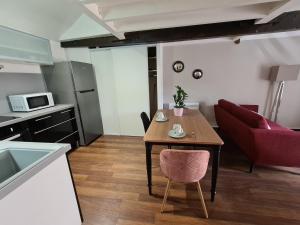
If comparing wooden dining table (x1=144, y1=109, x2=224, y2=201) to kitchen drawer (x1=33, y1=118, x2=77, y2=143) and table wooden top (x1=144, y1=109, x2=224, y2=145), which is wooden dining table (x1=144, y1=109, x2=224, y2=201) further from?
kitchen drawer (x1=33, y1=118, x2=77, y2=143)

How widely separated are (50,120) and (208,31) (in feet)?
10.3

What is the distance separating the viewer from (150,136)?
65.4 inches

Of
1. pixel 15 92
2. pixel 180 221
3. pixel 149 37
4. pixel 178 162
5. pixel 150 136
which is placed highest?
pixel 149 37

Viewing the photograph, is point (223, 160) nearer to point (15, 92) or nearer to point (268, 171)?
point (268, 171)

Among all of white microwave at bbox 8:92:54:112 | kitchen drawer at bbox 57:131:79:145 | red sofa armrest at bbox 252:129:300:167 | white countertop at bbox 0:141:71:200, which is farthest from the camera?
kitchen drawer at bbox 57:131:79:145

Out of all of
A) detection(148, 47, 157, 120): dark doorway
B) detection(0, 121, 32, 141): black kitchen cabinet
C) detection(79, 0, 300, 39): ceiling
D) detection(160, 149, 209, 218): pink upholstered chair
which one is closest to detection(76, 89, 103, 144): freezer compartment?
detection(0, 121, 32, 141): black kitchen cabinet

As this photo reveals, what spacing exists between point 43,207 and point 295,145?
2.67 metres

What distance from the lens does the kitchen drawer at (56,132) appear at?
2.35 meters

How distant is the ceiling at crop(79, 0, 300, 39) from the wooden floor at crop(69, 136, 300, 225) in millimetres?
2167

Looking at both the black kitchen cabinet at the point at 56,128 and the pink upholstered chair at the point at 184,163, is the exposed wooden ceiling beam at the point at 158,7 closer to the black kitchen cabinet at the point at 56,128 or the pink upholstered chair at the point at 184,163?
the pink upholstered chair at the point at 184,163

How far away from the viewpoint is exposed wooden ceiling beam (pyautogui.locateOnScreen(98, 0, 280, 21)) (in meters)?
1.63

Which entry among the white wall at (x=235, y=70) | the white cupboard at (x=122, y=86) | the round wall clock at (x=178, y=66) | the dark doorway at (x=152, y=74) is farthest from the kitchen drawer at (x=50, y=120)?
the round wall clock at (x=178, y=66)

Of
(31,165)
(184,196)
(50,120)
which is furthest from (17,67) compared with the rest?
(184,196)

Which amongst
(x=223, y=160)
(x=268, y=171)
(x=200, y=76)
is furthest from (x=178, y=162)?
(x=200, y=76)
